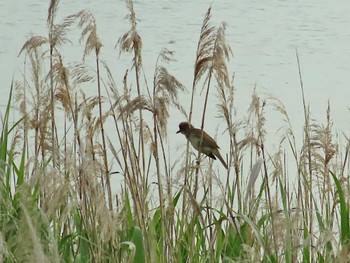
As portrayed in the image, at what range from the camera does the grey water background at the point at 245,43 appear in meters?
6.24

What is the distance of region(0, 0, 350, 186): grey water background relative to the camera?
20.5 feet

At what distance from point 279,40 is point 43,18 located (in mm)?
2109

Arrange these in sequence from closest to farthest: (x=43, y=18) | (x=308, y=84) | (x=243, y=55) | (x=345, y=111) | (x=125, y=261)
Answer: (x=125, y=261)
(x=345, y=111)
(x=308, y=84)
(x=243, y=55)
(x=43, y=18)

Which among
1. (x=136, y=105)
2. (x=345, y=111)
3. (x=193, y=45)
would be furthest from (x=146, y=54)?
(x=136, y=105)

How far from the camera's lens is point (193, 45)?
786 cm

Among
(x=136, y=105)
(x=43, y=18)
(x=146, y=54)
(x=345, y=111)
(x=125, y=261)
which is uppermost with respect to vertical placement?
(x=43, y=18)

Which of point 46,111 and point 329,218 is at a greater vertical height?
point 46,111

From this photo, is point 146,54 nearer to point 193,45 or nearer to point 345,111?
point 193,45

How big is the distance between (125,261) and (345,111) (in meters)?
4.12

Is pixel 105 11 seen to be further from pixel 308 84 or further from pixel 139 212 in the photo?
pixel 139 212

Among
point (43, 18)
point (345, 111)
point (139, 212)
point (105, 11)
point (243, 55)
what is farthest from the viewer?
point (105, 11)

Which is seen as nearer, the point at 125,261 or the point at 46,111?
the point at 125,261

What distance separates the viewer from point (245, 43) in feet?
27.0

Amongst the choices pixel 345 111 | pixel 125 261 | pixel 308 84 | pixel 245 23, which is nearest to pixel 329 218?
pixel 125 261
